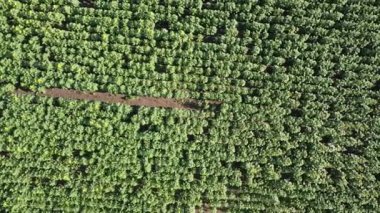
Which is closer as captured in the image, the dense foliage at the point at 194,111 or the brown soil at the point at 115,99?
the dense foliage at the point at 194,111

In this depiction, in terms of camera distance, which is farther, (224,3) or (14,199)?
(224,3)

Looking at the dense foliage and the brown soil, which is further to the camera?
the brown soil

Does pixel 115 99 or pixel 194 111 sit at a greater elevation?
pixel 115 99

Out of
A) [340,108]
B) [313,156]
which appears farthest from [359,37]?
[313,156]

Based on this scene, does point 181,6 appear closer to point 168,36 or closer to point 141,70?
point 168,36
